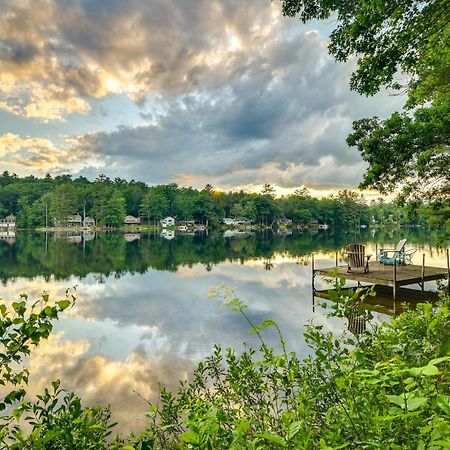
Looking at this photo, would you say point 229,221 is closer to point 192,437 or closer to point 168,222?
point 168,222

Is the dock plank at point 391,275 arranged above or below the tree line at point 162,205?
below

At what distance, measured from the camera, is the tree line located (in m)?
122

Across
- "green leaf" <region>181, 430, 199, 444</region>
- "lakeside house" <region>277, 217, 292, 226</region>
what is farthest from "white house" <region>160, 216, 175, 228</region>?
"green leaf" <region>181, 430, 199, 444</region>

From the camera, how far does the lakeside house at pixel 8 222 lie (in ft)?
411

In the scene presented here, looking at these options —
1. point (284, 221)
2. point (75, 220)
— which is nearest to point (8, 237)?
point (75, 220)

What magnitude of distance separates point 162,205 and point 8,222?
57.6 m

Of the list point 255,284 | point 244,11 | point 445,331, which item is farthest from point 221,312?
point 244,11

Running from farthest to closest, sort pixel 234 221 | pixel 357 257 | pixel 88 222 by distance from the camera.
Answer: pixel 234 221
pixel 88 222
pixel 357 257

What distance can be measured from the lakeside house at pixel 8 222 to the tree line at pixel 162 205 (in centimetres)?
201

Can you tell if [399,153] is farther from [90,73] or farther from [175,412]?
[90,73]

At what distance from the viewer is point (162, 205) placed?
133 metres

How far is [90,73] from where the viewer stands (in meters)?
32.5

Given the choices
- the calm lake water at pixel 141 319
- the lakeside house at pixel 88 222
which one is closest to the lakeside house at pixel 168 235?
the lakeside house at pixel 88 222

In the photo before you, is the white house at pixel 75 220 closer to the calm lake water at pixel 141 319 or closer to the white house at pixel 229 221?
the white house at pixel 229 221
